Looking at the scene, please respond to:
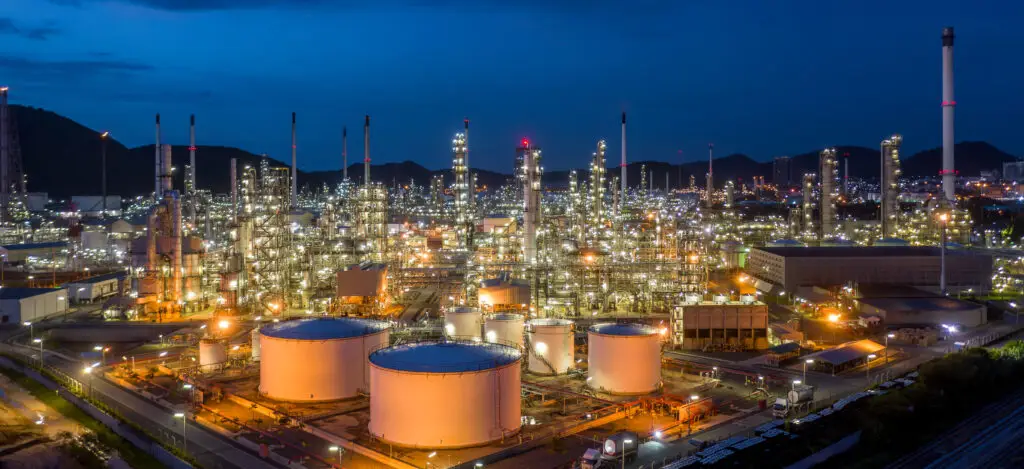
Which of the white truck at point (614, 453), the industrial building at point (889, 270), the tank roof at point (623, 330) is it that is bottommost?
the white truck at point (614, 453)

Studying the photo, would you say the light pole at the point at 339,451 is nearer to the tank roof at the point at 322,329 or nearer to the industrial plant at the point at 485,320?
the industrial plant at the point at 485,320

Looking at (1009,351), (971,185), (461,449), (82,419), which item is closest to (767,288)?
(1009,351)

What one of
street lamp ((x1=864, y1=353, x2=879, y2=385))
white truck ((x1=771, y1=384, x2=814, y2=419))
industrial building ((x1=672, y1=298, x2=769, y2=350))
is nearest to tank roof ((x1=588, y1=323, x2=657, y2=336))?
white truck ((x1=771, y1=384, x2=814, y2=419))

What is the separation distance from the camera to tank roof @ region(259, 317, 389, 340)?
78.6 feet

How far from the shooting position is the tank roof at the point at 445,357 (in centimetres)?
1942

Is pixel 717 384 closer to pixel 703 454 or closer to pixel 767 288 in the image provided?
pixel 703 454

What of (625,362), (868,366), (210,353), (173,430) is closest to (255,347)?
(210,353)

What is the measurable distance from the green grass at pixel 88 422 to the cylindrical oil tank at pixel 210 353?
4360 millimetres

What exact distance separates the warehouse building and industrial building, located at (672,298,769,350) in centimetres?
2958

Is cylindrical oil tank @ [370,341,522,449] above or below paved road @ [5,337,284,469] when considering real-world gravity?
above

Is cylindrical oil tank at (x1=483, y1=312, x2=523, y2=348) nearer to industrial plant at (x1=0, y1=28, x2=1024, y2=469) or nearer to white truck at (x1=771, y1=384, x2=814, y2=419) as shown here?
industrial plant at (x1=0, y1=28, x2=1024, y2=469)

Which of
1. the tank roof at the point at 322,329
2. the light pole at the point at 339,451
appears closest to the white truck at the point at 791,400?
the light pole at the point at 339,451

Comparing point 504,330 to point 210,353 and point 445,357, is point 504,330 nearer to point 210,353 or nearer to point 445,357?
point 445,357

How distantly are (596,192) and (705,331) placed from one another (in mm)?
29025
